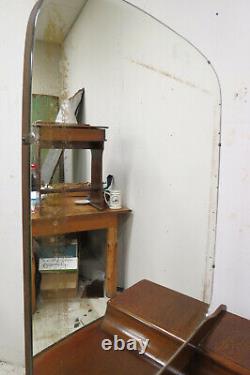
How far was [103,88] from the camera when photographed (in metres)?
0.78

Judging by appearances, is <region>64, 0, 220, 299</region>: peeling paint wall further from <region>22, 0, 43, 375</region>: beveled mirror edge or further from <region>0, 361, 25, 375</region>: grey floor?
<region>0, 361, 25, 375</region>: grey floor

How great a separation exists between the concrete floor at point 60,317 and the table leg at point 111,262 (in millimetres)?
33

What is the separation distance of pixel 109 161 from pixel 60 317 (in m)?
0.41

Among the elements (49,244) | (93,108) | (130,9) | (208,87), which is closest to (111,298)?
(49,244)

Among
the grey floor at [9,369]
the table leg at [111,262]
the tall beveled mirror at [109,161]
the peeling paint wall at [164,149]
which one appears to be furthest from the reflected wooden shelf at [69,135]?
the grey floor at [9,369]

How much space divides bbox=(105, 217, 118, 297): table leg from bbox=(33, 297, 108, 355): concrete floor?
0.11ft

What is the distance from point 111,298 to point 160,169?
42cm

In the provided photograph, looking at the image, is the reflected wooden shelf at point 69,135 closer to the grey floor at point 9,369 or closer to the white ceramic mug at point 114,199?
the white ceramic mug at point 114,199

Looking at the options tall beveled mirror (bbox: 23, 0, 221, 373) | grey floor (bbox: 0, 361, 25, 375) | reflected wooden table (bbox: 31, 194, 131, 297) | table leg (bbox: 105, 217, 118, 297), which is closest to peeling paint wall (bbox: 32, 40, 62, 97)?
tall beveled mirror (bbox: 23, 0, 221, 373)

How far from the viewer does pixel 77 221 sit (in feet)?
2.24

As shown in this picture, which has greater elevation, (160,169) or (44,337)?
(160,169)

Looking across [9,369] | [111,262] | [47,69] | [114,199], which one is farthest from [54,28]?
[9,369]

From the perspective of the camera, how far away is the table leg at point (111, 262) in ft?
2.61

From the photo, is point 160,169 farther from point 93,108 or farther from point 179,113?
point 93,108
